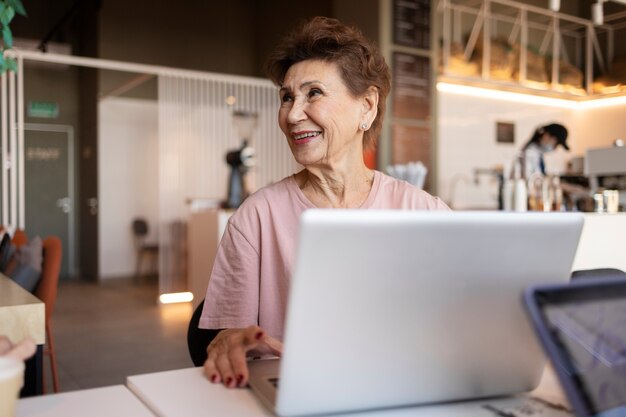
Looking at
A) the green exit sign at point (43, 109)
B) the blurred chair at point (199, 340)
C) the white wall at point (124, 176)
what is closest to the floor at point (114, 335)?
the white wall at point (124, 176)

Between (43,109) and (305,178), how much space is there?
906cm

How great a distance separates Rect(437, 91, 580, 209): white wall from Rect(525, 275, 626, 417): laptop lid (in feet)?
21.6

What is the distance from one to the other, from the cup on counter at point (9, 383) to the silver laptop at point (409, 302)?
0.32m

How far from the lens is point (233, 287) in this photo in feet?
4.91

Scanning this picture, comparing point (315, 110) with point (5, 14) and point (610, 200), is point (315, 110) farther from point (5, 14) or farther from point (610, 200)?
point (610, 200)

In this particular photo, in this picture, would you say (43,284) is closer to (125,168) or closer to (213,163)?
(213,163)

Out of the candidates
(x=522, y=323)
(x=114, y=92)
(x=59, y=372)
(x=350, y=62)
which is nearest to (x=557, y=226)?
(x=522, y=323)

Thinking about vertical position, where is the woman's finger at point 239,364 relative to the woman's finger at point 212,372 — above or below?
above

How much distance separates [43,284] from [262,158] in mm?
5138

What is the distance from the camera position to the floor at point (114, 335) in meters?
4.44

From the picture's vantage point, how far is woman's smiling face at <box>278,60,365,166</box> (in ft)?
5.27

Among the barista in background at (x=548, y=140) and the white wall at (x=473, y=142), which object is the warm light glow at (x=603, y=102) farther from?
the barista in background at (x=548, y=140)

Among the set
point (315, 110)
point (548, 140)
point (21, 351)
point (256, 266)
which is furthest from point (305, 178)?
point (548, 140)

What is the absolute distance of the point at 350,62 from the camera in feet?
5.42
